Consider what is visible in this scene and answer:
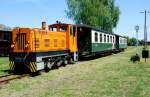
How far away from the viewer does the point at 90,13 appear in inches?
2635

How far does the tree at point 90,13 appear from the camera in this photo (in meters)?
66.6

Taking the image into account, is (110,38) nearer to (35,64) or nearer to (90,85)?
(35,64)

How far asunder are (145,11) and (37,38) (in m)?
36.2

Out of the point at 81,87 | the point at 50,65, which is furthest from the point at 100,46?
the point at 81,87

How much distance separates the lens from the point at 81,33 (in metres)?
30.7

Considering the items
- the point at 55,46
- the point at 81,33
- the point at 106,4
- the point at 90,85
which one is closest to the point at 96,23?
the point at 106,4

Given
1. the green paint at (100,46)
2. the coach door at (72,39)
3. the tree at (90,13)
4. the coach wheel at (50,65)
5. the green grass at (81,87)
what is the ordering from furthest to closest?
the tree at (90,13)
the green paint at (100,46)
the coach door at (72,39)
the coach wheel at (50,65)
the green grass at (81,87)

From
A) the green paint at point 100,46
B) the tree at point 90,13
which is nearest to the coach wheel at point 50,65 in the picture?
the green paint at point 100,46

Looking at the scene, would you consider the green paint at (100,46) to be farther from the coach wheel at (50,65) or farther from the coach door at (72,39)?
the coach wheel at (50,65)

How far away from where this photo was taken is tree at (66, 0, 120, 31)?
6662 cm

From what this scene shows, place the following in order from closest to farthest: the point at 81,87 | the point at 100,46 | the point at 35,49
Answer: the point at 81,87, the point at 35,49, the point at 100,46

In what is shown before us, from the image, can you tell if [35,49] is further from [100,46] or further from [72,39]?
[100,46]

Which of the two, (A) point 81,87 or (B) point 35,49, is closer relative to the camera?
(A) point 81,87

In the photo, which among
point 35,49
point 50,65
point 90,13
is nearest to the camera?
point 35,49
